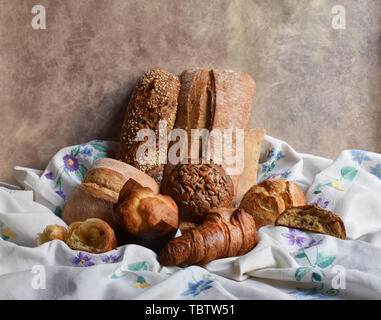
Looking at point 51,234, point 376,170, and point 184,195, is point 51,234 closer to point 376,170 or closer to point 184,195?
point 184,195

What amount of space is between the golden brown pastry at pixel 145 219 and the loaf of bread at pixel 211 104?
1.41ft

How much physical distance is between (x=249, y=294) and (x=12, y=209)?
3.23ft

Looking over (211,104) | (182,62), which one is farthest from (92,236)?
(182,62)

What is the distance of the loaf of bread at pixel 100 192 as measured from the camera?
56.7 inches

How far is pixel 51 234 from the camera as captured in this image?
51.1 inches

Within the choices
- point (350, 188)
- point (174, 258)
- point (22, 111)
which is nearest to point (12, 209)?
point (22, 111)

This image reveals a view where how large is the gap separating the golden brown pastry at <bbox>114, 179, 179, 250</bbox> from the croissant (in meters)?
0.08

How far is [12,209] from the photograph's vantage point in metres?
1.51

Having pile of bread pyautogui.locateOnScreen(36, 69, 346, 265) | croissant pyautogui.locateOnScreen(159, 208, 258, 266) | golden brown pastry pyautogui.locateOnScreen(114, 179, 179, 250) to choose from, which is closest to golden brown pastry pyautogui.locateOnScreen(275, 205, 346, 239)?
pile of bread pyautogui.locateOnScreen(36, 69, 346, 265)

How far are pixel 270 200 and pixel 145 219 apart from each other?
Answer: 0.49 m

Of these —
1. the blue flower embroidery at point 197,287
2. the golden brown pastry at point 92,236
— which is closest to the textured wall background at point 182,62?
the golden brown pastry at point 92,236

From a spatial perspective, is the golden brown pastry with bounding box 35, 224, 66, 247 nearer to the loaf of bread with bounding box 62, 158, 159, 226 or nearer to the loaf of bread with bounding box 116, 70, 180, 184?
the loaf of bread with bounding box 62, 158, 159, 226

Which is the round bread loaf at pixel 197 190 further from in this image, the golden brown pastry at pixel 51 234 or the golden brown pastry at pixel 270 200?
the golden brown pastry at pixel 51 234

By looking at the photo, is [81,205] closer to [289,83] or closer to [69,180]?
[69,180]
